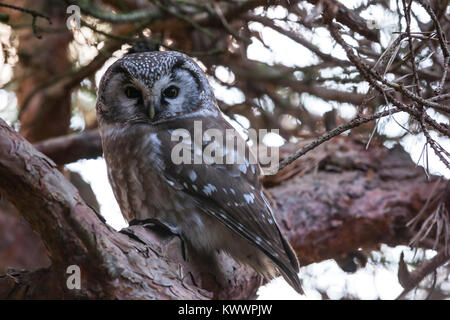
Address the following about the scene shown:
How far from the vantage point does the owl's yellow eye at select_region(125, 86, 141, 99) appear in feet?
8.43

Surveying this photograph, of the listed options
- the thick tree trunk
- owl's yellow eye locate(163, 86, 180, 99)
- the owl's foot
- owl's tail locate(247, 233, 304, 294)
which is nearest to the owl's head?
owl's yellow eye locate(163, 86, 180, 99)

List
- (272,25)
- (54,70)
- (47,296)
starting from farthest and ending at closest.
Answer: (54,70) < (272,25) < (47,296)

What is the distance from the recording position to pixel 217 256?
2670 millimetres

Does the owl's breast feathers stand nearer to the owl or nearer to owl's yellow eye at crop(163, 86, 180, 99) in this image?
the owl

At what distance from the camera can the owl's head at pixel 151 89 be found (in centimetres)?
250

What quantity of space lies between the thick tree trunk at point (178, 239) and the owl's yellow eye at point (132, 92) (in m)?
0.70

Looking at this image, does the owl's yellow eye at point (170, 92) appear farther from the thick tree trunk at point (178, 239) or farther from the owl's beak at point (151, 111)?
the thick tree trunk at point (178, 239)

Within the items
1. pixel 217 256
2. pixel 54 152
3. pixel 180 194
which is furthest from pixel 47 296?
pixel 54 152

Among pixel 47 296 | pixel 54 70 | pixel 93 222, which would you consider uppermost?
pixel 54 70

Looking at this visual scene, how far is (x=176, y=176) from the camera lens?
244 cm

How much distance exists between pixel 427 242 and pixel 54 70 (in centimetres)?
307

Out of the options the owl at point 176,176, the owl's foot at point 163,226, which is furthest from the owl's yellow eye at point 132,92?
the owl's foot at point 163,226

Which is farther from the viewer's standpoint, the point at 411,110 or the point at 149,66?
the point at 149,66

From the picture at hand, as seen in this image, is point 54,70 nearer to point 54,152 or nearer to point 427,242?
point 54,152
